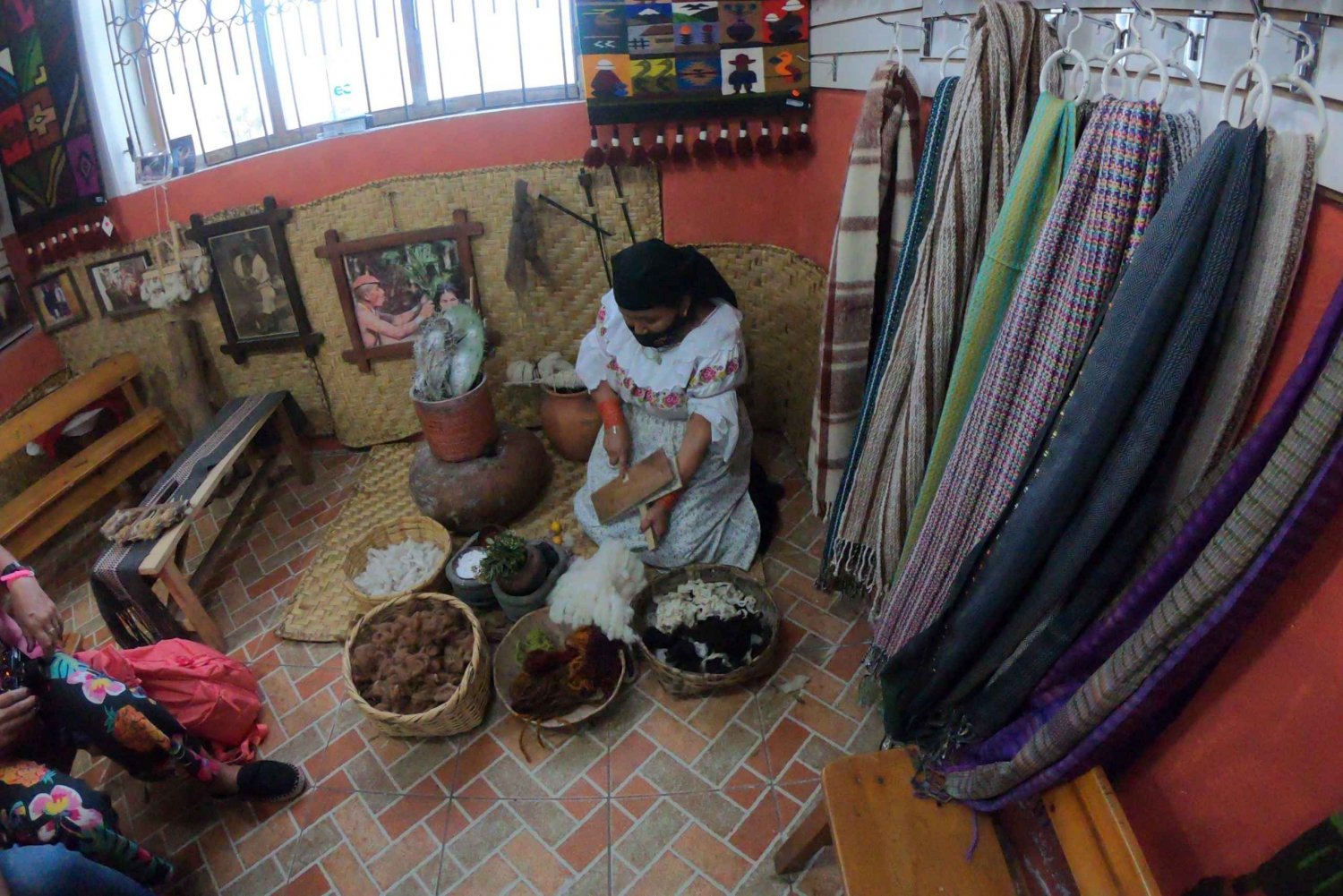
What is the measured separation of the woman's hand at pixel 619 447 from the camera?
2639 mm

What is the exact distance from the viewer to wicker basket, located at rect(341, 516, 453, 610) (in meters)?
2.53

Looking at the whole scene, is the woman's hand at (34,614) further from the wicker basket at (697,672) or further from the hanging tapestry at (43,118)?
the hanging tapestry at (43,118)

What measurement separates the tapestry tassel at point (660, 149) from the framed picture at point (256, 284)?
1.46m

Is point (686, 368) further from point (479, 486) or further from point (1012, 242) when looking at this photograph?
point (1012, 242)

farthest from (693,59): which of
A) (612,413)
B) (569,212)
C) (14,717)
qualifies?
(14,717)

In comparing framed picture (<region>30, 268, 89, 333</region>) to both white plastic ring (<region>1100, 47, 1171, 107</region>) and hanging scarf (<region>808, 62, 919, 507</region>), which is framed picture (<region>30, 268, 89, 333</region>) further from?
white plastic ring (<region>1100, 47, 1171, 107</region>)

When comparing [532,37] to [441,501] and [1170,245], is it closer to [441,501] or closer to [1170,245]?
[441,501]

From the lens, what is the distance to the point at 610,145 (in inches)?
113

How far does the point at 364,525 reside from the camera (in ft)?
9.98

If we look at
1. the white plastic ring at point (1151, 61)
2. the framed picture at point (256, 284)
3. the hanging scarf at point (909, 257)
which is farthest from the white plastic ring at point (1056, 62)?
the framed picture at point (256, 284)

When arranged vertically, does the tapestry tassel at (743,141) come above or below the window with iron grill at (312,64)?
below

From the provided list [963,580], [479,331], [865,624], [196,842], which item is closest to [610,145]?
[479,331]

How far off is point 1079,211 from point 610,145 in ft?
6.86

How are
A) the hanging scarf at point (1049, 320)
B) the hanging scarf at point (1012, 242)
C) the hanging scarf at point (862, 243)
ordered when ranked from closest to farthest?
the hanging scarf at point (1049, 320) < the hanging scarf at point (1012, 242) < the hanging scarf at point (862, 243)
